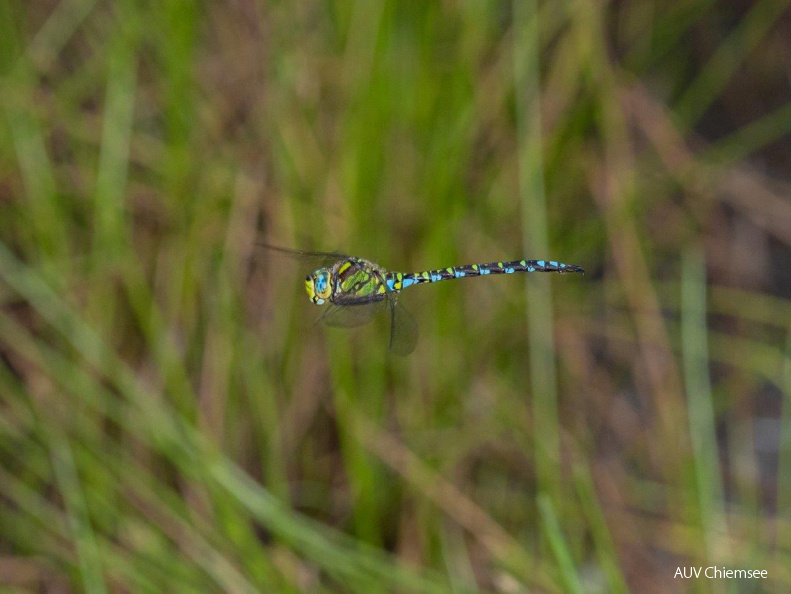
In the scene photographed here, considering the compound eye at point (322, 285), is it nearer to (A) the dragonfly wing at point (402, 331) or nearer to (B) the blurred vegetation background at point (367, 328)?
(A) the dragonfly wing at point (402, 331)

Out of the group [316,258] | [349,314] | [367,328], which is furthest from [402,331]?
[367,328]

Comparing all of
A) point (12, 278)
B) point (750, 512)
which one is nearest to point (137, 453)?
point (12, 278)

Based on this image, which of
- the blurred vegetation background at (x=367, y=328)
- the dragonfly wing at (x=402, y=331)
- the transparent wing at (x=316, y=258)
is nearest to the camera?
the dragonfly wing at (x=402, y=331)

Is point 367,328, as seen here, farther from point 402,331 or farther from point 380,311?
point 402,331

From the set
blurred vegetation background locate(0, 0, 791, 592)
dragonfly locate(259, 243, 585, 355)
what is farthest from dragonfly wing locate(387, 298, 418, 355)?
blurred vegetation background locate(0, 0, 791, 592)

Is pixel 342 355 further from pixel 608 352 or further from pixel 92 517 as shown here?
pixel 608 352

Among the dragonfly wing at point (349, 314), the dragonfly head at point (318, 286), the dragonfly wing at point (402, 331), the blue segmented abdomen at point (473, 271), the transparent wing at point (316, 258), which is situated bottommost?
the dragonfly wing at point (402, 331)

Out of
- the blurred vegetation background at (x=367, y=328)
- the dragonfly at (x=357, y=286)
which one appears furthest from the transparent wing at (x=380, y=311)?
the blurred vegetation background at (x=367, y=328)
